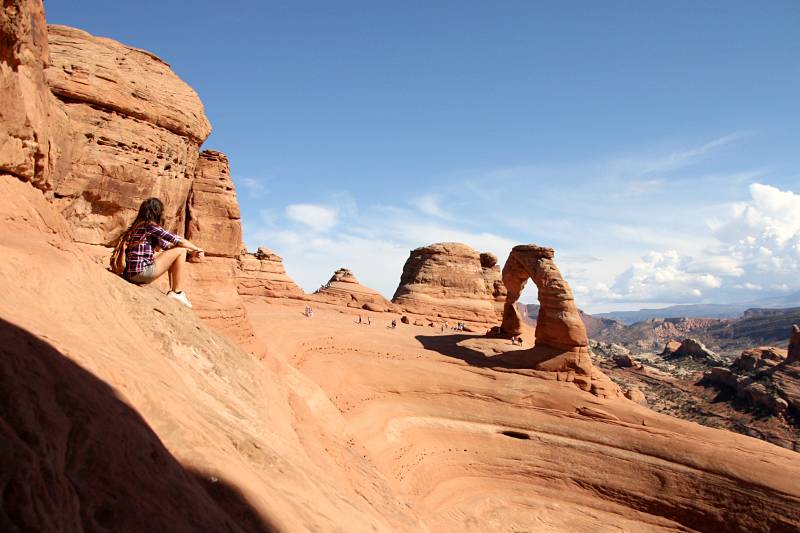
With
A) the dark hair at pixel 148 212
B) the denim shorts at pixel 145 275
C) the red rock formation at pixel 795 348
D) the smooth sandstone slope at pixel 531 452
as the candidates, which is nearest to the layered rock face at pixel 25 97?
the dark hair at pixel 148 212

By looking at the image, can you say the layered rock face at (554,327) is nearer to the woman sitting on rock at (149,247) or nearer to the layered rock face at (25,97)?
the woman sitting on rock at (149,247)

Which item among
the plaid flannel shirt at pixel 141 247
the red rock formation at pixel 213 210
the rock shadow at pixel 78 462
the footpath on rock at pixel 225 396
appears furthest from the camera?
Result: the red rock formation at pixel 213 210

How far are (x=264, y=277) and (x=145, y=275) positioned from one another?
2660 centimetres

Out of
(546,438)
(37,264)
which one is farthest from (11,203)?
(546,438)

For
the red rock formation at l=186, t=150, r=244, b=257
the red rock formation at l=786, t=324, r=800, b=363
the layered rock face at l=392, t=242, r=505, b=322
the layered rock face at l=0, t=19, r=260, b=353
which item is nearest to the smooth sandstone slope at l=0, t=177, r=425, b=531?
the layered rock face at l=0, t=19, r=260, b=353

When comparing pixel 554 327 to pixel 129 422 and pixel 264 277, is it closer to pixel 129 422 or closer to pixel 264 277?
pixel 129 422

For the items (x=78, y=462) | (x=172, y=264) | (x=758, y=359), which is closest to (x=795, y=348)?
(x=758, y=359)

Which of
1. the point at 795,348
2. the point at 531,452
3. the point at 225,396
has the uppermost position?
the point at 225,396

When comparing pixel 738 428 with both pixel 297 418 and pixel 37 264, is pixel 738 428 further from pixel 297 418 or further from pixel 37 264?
pixel 37 264

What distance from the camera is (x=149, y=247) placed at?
6305 mm

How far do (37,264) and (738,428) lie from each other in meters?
30.1

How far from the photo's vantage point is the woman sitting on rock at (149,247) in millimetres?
6207

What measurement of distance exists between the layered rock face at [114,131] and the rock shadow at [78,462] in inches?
284

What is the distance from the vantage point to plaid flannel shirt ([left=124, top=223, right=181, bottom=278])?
20.3ft
